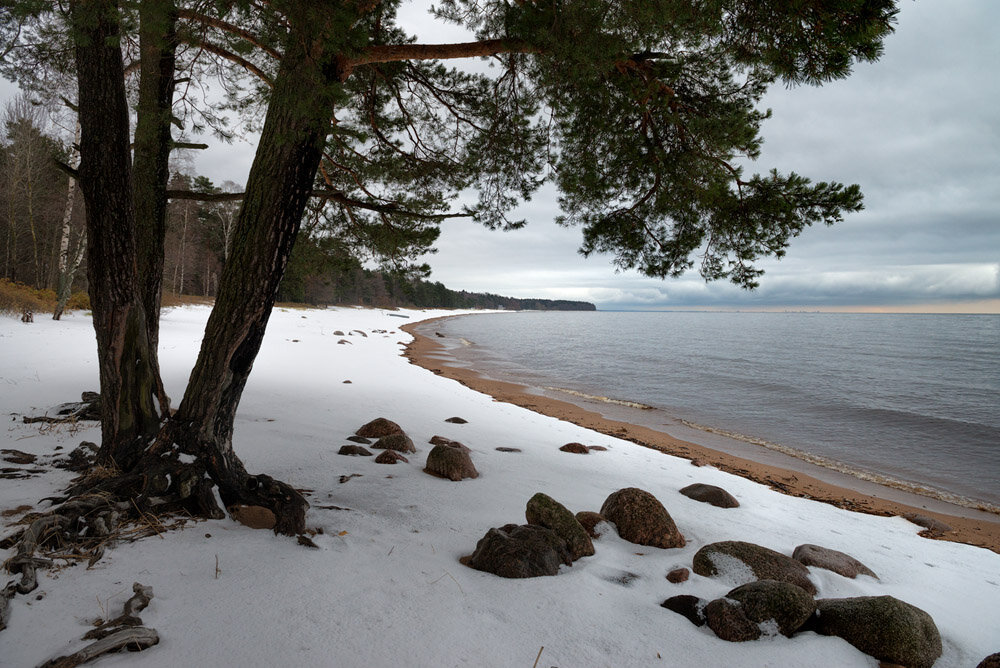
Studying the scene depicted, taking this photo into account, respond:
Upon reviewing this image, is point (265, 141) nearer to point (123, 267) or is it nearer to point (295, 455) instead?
point (123, 267)

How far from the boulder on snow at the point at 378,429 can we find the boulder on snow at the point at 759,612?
3.79 meters

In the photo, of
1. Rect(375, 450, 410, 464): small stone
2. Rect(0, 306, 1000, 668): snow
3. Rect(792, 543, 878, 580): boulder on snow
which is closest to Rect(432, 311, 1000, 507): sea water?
Rect(0, 306, 1000, 668): snow

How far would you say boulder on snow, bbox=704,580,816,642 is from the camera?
207 centimetres

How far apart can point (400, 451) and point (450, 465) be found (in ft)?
2.75

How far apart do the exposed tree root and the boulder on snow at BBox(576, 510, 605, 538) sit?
2.47 m

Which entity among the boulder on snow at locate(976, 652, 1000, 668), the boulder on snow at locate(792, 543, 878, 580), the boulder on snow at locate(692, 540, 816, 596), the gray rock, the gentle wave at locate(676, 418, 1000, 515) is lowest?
the gentle wave at locate(676, 418, 1000, 515)

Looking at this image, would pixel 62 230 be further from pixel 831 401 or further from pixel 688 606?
pixel 831 401

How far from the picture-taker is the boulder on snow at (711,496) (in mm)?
4426

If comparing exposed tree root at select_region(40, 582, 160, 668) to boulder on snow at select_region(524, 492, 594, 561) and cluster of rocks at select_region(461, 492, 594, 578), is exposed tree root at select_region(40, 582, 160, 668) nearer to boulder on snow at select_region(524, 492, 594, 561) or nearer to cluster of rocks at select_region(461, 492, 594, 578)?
cluster of rocks at select_region(461, 492, 594, 578)

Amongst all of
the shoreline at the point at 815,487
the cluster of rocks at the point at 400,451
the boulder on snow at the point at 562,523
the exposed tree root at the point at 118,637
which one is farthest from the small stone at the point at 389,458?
the shoreline at the point at 815,487

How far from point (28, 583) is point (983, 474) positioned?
12907 millimetres

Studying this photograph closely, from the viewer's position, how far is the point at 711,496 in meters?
4.49

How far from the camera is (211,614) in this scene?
1838 mm

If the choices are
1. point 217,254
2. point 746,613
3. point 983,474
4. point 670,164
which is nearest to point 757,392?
point 983,474
